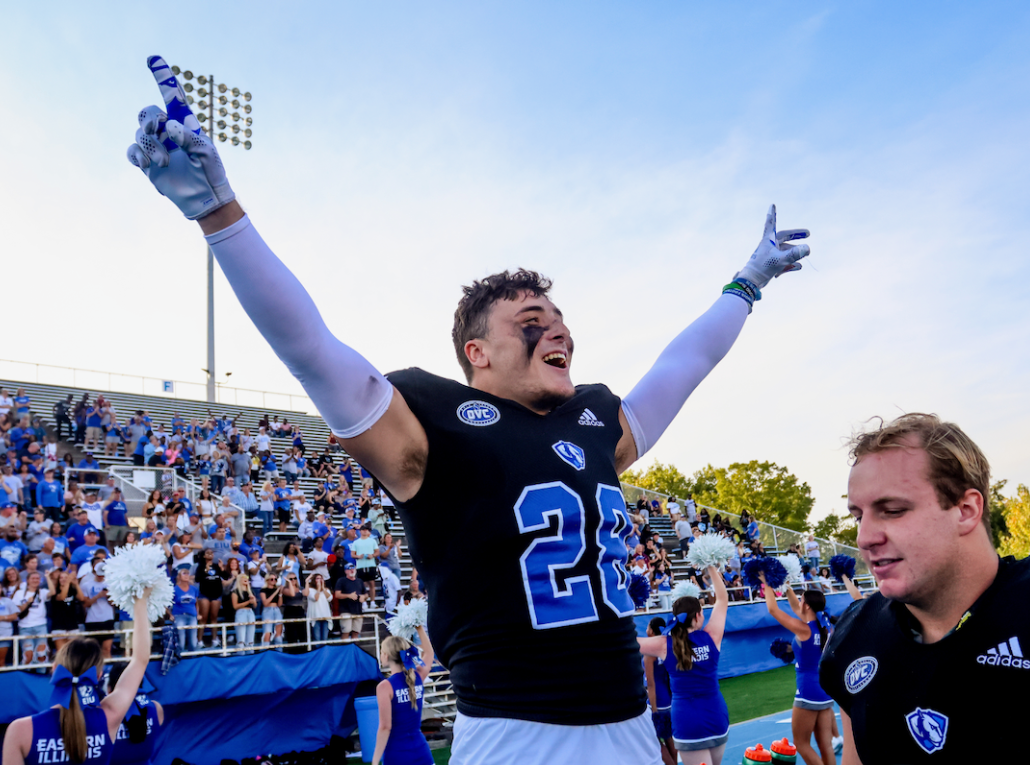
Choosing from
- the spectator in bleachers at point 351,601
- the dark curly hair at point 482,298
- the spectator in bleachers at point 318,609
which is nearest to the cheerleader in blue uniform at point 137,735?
the dark curly hair at point 482,298

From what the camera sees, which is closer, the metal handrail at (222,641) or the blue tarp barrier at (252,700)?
the metal handrail at (222,641)

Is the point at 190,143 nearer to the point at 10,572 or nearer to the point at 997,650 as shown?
the point at 997,650

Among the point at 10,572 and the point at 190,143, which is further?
the point at 10,572

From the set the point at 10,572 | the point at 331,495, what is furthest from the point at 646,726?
the point at 331,495

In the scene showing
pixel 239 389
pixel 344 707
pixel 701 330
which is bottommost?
pixel 344 707

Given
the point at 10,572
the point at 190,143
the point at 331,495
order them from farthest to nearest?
1. the point at 331,495
2. the point at 10,572
3. the point at 190,143

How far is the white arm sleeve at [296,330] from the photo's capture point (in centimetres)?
183

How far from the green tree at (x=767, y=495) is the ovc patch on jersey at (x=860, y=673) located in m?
45.9

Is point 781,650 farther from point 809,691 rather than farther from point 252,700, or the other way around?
point 252,700

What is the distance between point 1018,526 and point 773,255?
3892cm

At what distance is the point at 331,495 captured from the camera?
61.3 ft

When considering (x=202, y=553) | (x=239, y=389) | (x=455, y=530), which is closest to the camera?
(x=455, y=530)

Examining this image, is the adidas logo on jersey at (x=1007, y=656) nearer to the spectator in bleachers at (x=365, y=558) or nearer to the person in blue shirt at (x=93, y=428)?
the spectator in bleachers at (x=365, y=558)

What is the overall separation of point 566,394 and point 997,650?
1.25 m
